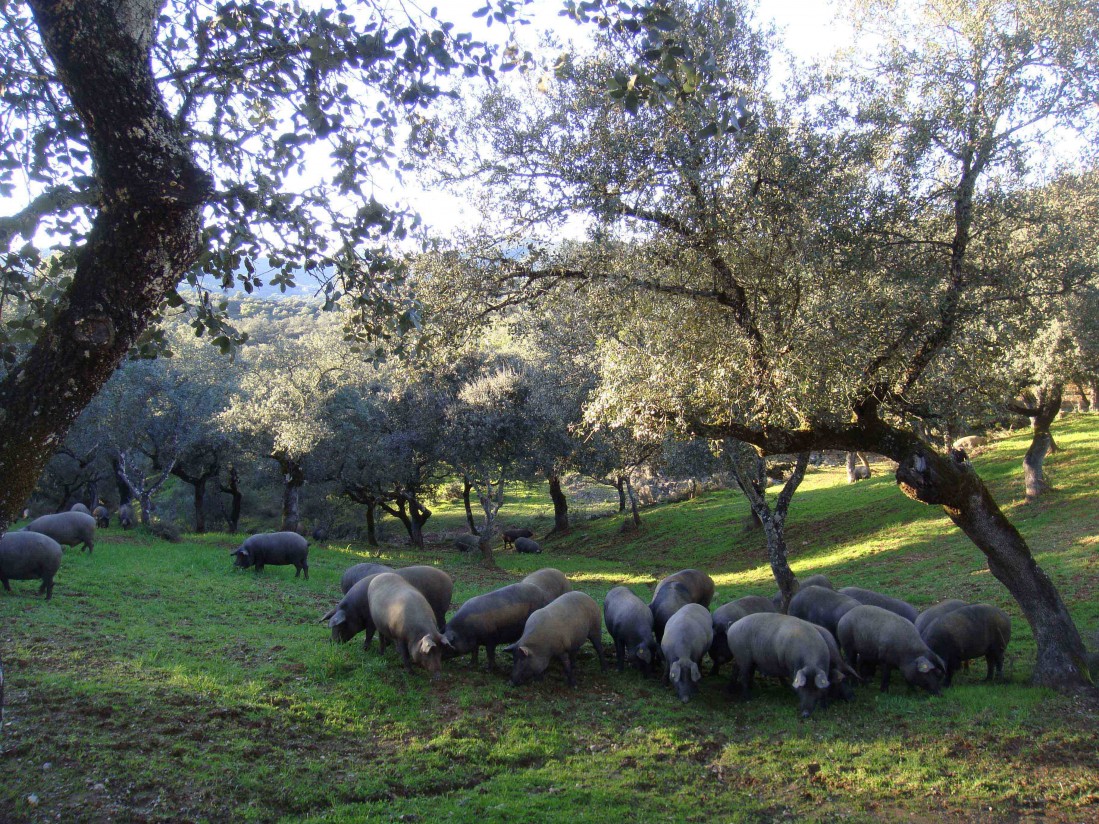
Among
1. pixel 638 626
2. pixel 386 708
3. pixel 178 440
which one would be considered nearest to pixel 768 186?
pixel 638 626

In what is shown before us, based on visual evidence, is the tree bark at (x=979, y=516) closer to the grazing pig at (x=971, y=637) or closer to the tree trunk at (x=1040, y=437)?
the grazing pig at (x=971, y=637)

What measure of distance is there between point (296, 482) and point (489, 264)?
2672 centimetres

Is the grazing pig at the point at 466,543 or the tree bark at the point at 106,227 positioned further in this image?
the grazing pig at the point at 466,543

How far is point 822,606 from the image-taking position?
532 inches

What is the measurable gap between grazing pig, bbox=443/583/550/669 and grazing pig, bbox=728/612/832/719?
141 inches

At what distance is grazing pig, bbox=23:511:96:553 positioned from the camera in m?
20.7

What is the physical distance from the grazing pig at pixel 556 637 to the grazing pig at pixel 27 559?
33.3ft

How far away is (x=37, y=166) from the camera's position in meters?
7.08

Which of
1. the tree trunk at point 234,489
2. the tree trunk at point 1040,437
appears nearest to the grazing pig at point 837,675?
the tree trunk at point 1040,437

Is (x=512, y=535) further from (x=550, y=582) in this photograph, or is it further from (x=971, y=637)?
(x=971, y=637)

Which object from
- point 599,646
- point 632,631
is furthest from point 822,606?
point 599,646

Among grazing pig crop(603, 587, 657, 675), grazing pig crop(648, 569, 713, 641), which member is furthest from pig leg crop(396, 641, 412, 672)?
grazing pig crop(648, 569, 713, 641)

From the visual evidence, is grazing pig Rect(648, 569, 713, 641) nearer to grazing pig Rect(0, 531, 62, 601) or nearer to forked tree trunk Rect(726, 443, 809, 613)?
forked tree trunk Rect(726, 443, 809, 613)

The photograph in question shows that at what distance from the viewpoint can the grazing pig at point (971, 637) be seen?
11.5 meters
